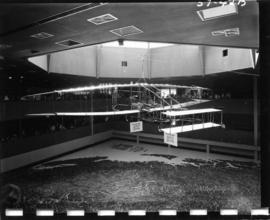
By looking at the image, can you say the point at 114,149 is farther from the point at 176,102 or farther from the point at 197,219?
the point at 197,219

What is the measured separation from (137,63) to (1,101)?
2383 millimetres

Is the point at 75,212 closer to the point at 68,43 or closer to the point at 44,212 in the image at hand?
the point at 44,212

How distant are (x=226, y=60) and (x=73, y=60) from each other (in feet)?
9.42

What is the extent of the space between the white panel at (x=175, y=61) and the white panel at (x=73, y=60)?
3.94 ft

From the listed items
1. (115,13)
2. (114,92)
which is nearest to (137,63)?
(114,92)

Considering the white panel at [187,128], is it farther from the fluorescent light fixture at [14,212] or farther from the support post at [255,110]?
the fluorescent light fixture at [14,212]

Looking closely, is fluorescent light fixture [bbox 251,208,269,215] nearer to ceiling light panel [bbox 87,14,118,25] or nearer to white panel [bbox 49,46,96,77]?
ceiling light panel [bbox 87,14,118,25]

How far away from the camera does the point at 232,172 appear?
401 centimetres

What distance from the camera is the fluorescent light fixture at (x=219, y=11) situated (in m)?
2.10

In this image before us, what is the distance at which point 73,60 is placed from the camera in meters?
3.82

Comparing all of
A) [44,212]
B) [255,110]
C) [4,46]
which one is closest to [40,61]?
[4,46]

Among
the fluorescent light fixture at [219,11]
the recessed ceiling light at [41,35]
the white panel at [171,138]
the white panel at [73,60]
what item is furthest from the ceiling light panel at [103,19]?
the white panel at [171,138]

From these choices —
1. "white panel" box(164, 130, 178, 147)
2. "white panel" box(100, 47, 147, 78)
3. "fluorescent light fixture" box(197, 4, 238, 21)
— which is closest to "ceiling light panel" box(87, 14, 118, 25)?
"fluorescent light fixture" box(197, 4, 238, 21)

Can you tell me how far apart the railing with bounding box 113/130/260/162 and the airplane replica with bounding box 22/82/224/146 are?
0.19 m
